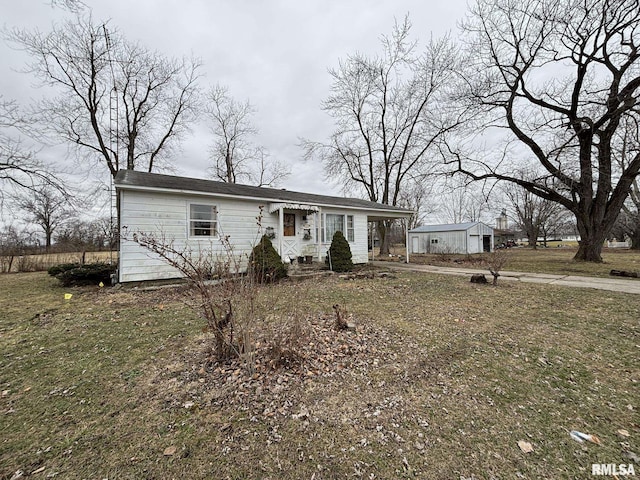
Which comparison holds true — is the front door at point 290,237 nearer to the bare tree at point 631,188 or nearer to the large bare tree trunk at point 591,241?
the large bare tree trunk at point 591,241

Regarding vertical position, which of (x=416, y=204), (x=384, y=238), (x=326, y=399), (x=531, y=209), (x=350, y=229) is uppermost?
(x=416, y=204)

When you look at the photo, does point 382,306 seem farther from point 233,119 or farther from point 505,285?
point 233,119

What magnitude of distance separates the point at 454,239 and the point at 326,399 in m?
23.3

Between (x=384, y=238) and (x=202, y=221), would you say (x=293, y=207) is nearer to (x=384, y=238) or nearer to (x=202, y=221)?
(x=202, y=221)

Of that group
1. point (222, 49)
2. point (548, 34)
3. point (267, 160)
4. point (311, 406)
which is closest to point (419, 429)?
point (311, 406)

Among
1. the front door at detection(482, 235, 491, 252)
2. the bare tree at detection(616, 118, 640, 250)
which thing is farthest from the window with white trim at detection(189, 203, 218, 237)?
the front door at detection(482, 235, 491, 252)

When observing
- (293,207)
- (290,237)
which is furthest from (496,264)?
(290,237)

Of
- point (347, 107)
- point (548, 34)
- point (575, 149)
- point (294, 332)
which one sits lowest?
point (294, 332)

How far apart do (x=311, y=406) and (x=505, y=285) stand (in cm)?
783

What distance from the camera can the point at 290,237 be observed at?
1082 cm

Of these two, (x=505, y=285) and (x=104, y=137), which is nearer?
(x=505, y=285)

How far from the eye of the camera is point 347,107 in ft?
65.1

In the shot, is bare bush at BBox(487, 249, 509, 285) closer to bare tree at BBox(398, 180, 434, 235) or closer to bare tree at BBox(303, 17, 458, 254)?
bare tree at BBox(303, 17, 458, 254)

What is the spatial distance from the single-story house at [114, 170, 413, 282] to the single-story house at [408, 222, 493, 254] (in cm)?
1430
